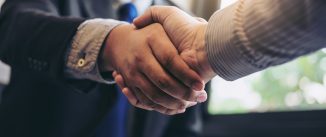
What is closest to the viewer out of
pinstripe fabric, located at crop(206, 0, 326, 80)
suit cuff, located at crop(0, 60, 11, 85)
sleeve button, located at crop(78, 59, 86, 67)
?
pinstripe fabric, located at crop(206, 0, 326, 80)

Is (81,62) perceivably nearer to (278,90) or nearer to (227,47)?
(227,47)

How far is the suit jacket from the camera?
31.5 inches

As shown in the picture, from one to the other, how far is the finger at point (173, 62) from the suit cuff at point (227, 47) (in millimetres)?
38

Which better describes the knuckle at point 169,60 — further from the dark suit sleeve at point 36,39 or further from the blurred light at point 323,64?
the blurred light at point 323,64

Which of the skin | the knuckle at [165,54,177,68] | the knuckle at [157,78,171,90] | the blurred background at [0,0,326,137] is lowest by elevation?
the blurred background at [0,0,326,137]

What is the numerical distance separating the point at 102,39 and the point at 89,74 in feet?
0.22

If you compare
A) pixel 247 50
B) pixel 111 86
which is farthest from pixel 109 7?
Result: pixel 247 50

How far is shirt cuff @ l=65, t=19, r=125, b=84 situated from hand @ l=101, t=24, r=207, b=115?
0.05 ft

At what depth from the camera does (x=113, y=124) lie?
3.30ft

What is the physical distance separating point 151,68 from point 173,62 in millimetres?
39

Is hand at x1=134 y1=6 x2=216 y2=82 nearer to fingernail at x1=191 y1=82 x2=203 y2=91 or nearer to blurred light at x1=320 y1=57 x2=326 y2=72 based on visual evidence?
fingernail at x1=191 y1=82 x2=203 y2=91

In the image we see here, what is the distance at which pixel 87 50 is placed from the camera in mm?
780

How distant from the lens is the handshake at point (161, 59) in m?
0.70

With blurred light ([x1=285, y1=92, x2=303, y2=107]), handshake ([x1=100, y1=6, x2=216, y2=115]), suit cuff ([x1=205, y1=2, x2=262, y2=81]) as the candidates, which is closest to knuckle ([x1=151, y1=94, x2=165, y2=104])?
handshake ([x1=100, y1=6, x2=216, y2=115])
